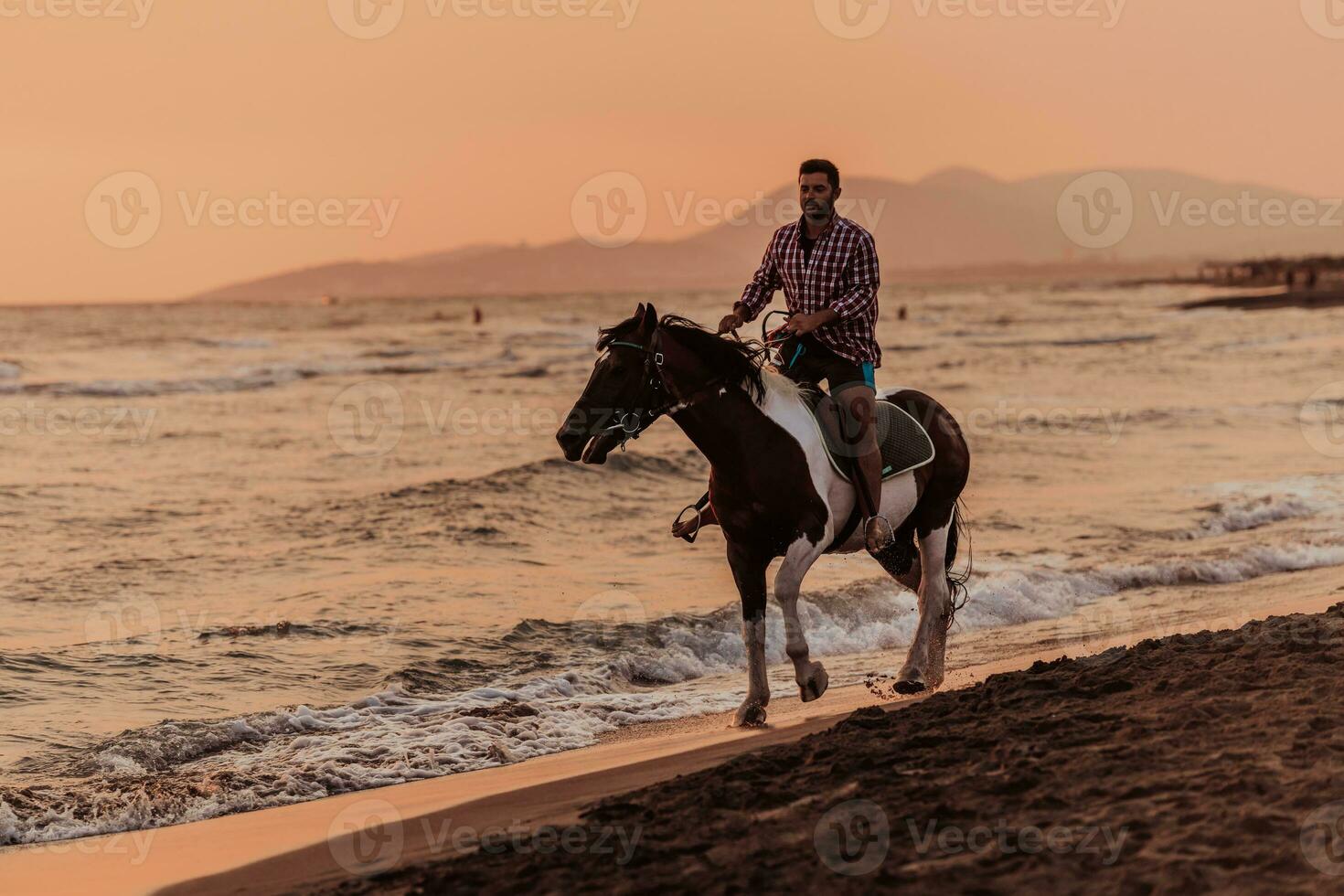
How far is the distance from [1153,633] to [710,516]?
13.9 feet

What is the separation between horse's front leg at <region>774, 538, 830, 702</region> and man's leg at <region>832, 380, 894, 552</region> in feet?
1.08

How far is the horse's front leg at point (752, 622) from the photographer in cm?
774

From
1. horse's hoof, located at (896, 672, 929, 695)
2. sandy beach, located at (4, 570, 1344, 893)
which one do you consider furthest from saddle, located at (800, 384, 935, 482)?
sandy beach, located at (4, 570, 1344, 893)

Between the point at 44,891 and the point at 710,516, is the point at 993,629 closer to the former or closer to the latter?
the point at 710,516

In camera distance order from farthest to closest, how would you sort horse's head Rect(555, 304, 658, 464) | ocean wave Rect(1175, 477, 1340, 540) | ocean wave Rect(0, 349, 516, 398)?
ocean wave Rect(0, 349, 516, 398)
ocean wave Rect(1175, 477, 1340, 540)
horse's head Rect(555, 304, 658, 464)

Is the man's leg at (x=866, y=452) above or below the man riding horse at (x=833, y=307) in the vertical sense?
below

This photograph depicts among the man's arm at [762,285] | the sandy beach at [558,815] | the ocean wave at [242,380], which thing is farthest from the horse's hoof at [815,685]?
the ocean wave at [242,380]

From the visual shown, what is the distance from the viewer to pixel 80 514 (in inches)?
707

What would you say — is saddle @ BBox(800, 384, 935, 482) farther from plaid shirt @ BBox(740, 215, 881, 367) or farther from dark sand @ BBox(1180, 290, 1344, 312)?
dark sand @ BBox(1180, 290, 1344, 312)

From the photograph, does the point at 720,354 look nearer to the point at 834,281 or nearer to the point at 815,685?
the point at 834,281

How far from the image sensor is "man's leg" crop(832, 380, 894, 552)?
789 centimetres

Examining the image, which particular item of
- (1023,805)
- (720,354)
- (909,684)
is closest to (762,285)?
(720,354)

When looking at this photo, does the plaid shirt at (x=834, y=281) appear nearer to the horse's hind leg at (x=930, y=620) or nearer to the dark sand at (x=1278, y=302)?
the horse's hind leg at (x=930, y=620)

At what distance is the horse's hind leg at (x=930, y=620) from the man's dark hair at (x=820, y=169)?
7.98 ft
